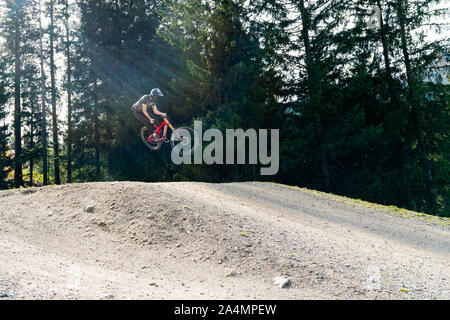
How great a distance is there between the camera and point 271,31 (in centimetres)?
2031

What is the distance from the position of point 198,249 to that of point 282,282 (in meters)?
1.81

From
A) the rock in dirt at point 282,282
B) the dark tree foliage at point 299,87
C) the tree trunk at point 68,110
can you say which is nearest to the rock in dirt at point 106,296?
the rock in dirt at point 282,282

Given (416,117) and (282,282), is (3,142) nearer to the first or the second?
(282,282)

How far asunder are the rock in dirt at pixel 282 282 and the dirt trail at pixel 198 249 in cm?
8

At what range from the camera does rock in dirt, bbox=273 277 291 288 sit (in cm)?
498

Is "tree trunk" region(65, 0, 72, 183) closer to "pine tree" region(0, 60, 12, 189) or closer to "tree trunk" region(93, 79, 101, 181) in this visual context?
"tree trunk" region(93, 79, 101, 181)

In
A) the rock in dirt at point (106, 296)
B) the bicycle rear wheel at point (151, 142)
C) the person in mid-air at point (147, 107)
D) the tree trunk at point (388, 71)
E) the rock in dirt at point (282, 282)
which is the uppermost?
the tree trunk at point (388, 71)

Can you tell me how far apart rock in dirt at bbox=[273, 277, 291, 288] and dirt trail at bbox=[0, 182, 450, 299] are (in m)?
0.08

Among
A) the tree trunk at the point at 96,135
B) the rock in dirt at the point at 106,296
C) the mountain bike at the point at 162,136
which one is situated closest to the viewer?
the rock in dirt at the point at 106,296

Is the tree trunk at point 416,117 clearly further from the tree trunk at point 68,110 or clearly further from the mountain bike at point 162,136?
the tree trunk at point 68,110

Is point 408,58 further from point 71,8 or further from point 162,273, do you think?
point 71,8

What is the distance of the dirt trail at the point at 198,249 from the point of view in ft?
15.5

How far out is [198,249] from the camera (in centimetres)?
620
